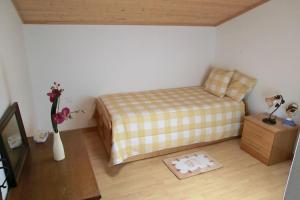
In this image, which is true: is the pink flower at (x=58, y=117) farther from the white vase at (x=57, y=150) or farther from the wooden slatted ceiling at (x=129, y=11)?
the wooden slatted ceiling at (x=129, y=11)

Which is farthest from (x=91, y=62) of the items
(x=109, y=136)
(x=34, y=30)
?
(x=109, y=136)

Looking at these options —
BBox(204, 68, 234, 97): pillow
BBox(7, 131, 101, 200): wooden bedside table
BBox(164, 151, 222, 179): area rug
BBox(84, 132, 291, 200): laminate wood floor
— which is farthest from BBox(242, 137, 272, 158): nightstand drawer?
BBox(7, 131, 101, 200): wooden bedside table

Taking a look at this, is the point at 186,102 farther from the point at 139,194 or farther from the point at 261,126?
the point at 139,194

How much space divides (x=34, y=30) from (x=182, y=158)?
2430mm

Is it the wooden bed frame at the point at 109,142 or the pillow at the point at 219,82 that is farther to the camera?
the pillow at the point at 219,82

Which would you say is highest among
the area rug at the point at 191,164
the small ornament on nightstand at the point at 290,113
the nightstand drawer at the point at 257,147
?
the small ornament on nightstand at the point at 290,113

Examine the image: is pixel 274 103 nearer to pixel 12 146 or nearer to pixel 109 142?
pixel 109 142

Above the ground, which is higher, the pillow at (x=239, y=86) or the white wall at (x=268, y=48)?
the white wall at (x=268, y=48)

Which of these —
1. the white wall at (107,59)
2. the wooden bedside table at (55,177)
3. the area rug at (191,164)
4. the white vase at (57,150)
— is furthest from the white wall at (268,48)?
the white vase at (57,150)

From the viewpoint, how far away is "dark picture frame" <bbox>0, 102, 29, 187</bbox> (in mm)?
1164

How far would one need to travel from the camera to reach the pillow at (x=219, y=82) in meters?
3.25

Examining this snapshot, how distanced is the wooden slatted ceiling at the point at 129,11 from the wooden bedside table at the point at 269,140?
156 cm

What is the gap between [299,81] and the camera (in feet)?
8.30

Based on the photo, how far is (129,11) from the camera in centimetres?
274
